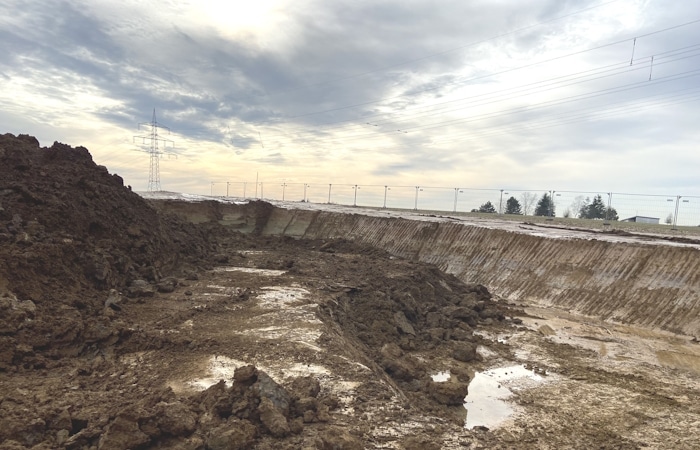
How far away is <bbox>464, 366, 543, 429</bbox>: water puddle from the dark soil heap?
5.88m

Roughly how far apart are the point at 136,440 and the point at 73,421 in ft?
3.15

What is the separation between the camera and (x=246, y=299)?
10562 mm

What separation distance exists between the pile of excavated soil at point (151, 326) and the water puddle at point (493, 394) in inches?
9.9

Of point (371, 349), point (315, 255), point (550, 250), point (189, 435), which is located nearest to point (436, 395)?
point (371, 349)

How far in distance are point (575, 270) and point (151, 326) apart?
1285 centimetres

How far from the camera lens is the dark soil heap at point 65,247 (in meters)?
7.03

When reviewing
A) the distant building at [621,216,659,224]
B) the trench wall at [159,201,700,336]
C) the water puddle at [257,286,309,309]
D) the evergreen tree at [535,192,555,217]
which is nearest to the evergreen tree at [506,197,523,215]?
the evergreen tree at [535,192,555,217]

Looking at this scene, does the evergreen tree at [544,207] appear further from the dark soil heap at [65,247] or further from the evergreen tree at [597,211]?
the dark soil heap at [65,247]

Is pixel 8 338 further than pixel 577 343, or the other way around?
pixel 577 343

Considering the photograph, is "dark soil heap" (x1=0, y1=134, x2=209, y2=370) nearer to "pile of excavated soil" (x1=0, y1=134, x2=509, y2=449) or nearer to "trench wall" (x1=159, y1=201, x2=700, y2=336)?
"pile of excavated soil" (x1=0, y1=134, x2=509, y2=449)

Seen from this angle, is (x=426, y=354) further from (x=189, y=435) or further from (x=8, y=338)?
(x=8, y=338)

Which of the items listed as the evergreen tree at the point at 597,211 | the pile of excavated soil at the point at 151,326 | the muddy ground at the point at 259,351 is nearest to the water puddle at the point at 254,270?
the muddy ground at the point at 259,351

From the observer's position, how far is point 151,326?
8055 mm

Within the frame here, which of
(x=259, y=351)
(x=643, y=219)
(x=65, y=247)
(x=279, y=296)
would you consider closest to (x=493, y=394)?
(x=259, y=351)
